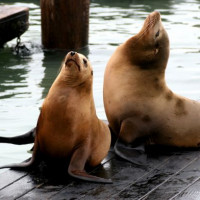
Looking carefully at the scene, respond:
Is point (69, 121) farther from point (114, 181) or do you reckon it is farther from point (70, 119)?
point (114, 181)

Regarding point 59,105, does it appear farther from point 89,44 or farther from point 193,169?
point 89,44

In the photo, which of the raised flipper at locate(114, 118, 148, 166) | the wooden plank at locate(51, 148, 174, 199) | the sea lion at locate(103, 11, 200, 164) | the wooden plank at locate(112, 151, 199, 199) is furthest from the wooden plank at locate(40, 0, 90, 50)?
the wooden plank at locate(51, 148, 174, 199)

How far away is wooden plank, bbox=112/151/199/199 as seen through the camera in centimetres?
382

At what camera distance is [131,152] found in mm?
4625

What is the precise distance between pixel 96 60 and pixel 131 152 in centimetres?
486

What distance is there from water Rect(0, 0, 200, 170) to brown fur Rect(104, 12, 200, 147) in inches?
48.8

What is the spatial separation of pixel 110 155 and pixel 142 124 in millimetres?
386

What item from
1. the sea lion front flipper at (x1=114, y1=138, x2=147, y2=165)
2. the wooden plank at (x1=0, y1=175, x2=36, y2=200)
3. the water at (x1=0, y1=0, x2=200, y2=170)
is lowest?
the water at (x1=0, y1=0, x2=200, y2=170)

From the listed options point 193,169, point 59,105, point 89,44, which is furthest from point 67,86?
point 89,44

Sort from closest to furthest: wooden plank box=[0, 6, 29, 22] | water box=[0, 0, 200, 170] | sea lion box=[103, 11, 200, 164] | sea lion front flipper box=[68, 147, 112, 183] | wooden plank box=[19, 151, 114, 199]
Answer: wooden plank box=[19, 151, 114, 199]
sea lion front flipper box=[68, 147, 112, 183]
sea lion box=[103, 11, 200, 164]
water box=[0, 0, 200, 170]
wooden plank box=[0, 6, 29, 22]

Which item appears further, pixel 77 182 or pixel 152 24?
pixel 152 24

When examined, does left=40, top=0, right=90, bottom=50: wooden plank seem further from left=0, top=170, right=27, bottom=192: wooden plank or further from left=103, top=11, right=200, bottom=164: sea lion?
left=0, top=170, right=27, bottom=192: wooden plank

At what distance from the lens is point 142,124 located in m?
4.79

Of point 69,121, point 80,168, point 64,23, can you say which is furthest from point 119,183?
point 64,23
